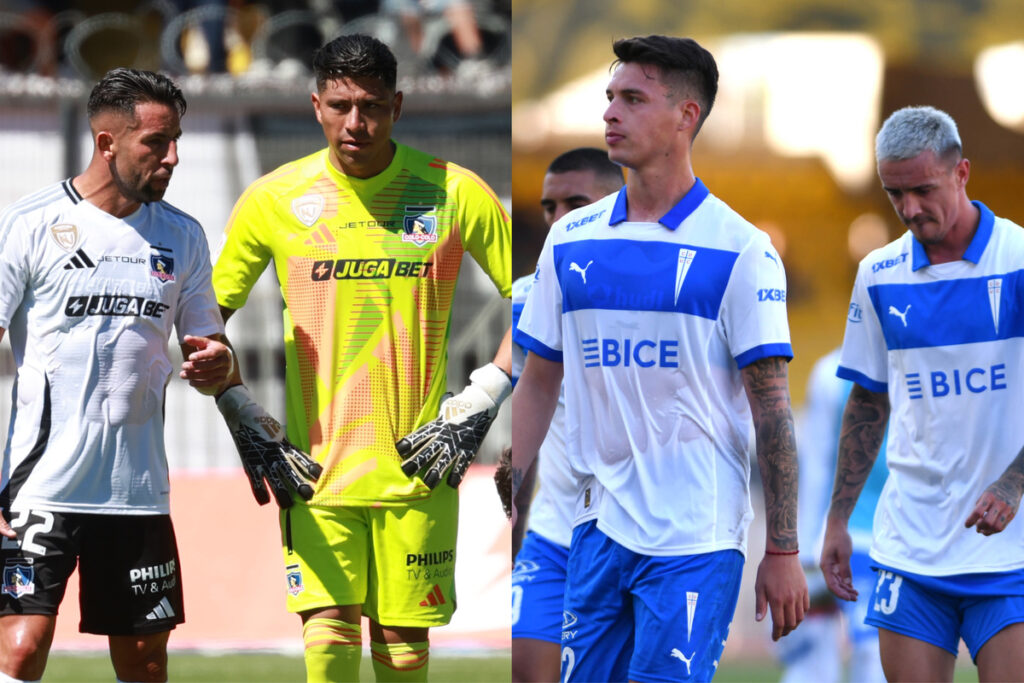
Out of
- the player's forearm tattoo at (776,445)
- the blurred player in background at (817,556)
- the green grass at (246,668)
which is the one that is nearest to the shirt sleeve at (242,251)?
the player's forearm tattoo at (776,445)

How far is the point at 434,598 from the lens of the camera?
4895mm

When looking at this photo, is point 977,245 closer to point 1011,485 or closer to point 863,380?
point 863,380

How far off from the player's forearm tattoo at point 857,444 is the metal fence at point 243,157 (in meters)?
5.38

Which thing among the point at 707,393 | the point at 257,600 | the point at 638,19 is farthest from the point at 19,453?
the point at 257,600

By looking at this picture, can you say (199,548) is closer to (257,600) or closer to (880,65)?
(257,600)

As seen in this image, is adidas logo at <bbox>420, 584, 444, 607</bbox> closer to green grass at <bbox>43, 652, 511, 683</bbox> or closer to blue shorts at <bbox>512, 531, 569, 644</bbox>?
blue shorts at <bbox>512, 531, 569, 644</bbox>

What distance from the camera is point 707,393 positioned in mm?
4074

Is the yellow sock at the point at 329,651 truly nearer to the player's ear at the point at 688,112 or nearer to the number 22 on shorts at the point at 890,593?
the number 22 on shorts at the point at 890,593

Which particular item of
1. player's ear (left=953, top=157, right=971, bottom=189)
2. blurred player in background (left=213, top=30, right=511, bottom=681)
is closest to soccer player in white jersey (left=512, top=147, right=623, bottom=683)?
blurred player in background (left=213, top=30, right=511, bottom=681)

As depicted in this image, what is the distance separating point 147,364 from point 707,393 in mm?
1783

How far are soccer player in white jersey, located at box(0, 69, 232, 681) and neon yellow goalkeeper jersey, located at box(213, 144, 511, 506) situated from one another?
0.33 metres

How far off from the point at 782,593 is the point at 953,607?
0.85 meters

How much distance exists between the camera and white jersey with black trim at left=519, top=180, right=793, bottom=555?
4016 mm

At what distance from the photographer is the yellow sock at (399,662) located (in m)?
4.86
